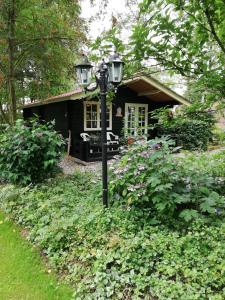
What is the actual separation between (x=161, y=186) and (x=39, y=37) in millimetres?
6749

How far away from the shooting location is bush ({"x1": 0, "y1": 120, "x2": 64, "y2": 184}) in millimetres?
4938

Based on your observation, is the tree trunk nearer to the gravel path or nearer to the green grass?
the gravel path

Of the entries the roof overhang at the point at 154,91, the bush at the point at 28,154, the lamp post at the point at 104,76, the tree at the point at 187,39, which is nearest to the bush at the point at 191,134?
the roof overhang at the point at 154,91

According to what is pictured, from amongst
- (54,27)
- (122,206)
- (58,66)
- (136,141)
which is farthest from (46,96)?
(122,206)

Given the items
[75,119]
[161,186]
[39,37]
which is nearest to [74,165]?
[75,119]

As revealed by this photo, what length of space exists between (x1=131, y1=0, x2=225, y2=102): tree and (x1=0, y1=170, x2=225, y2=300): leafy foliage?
1.78m

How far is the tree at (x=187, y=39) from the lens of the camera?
2855mm

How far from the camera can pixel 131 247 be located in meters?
2.50

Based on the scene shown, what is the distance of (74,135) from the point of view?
9.43 m

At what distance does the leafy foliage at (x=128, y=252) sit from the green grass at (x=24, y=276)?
133 millimetres

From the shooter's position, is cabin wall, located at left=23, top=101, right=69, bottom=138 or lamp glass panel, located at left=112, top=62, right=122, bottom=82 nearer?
lamp glass panel, located at left=112, top=62, right=122, bottom=82

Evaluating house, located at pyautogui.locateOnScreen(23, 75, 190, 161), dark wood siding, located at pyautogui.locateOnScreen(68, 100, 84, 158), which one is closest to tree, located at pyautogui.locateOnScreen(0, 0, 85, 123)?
house, located at pyautogui.locateOnScreen(23, 75, 190, 161)

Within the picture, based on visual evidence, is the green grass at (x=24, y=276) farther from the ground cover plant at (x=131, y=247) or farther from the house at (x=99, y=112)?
the house at (x=99, y=112)

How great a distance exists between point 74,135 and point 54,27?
3.70 metres
